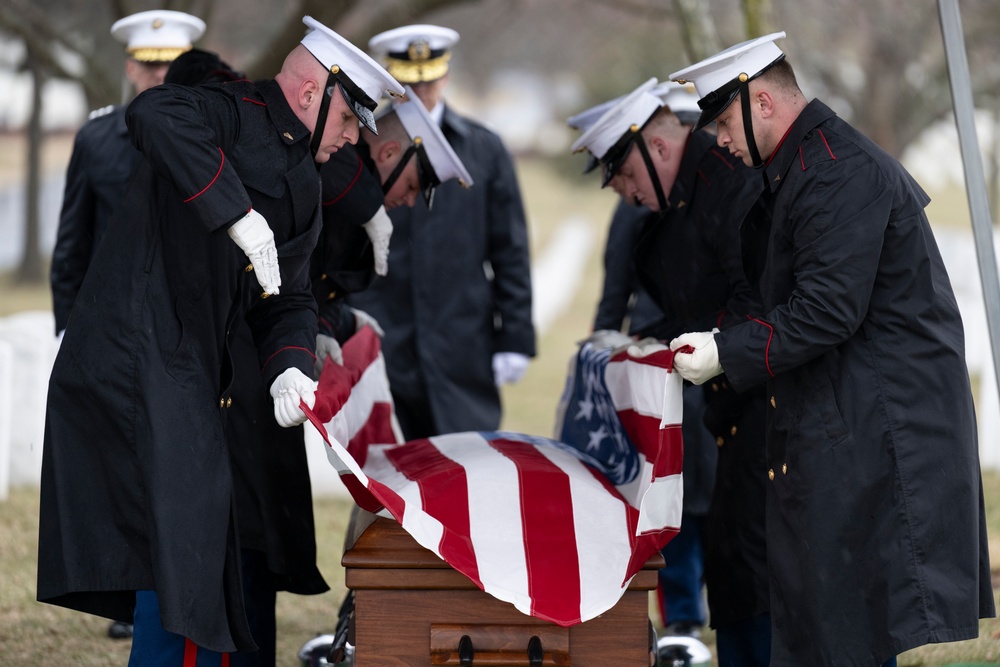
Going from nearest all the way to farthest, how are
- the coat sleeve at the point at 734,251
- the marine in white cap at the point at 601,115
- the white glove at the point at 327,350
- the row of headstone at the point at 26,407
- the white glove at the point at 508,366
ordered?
the coat sleeve at the point at 734,251 → the white glove at the point at 327,350 → the marine in white cap at the point at 601,115 → the white glove at the point at 508,366 → the row of headstone at the point at 26,407

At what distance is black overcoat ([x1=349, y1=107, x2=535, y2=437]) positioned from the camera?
17.3 ft

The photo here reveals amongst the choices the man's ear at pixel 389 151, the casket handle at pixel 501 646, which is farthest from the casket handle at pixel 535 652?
the man's ear at pixel 389 151

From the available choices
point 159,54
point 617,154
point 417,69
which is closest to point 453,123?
point 417,69

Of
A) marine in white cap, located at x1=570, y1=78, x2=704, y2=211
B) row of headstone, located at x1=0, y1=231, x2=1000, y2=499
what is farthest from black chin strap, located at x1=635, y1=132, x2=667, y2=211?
row of headstone, located at x1=0, y1=231, x2=1000, y2=499

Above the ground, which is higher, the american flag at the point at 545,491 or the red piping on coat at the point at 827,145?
the red piping on coat at the point at 827,145

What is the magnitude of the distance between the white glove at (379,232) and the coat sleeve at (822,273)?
4.08 feet

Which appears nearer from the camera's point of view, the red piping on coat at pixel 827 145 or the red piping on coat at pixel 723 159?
the red piping on coat at pixel 827 145

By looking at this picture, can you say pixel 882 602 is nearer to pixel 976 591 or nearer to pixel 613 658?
pixel 976 591

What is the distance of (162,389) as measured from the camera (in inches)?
119

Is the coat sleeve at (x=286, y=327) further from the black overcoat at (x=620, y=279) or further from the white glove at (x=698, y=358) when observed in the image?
the black overcoat at (x=620, y=279)

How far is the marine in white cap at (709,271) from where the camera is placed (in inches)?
145

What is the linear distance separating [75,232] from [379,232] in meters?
1.53

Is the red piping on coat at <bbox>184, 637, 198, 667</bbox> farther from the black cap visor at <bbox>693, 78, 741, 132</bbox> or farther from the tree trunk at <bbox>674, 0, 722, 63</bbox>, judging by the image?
the tree trunk at <bbox>674, 0, 722, 63</bbox>

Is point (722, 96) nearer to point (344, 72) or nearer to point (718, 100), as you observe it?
point (718, 100)
